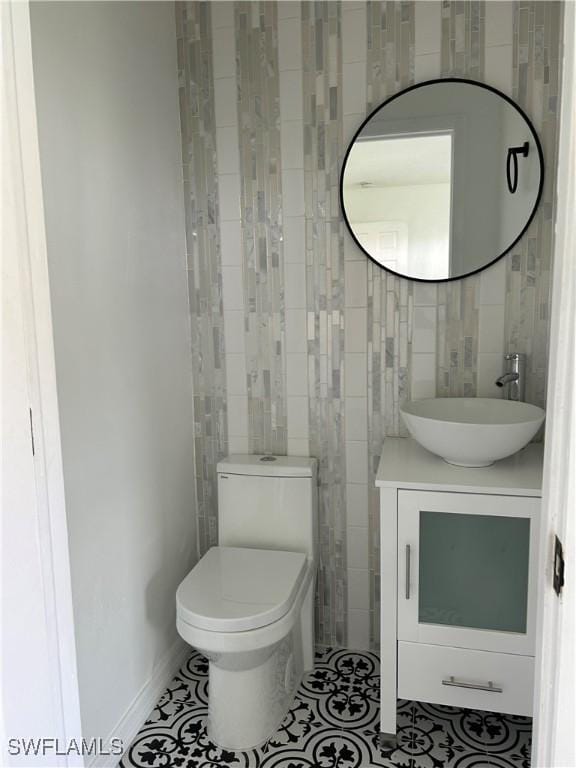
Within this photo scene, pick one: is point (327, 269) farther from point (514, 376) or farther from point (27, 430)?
point (27, 430)

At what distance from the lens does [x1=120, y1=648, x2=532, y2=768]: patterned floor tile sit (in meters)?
1.80

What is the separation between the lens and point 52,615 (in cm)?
94

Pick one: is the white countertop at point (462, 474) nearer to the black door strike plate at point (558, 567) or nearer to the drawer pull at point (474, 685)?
the drawer pull at point (474, 685)

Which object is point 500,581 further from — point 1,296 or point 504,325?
point 1,296

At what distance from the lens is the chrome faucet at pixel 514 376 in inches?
79.6

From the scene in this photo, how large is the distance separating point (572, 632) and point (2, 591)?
750mm

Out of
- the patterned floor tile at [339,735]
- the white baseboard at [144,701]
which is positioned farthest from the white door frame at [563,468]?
the white baseboard at [144,701]

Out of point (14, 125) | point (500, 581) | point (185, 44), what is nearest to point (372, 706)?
point (500, 581)

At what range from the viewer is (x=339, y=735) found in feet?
6.25

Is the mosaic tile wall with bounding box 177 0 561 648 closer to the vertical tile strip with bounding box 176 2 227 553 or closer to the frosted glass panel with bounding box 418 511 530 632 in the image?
the vertical tile strip with bounding box 176 2 227 553

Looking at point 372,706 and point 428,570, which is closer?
point 428,570

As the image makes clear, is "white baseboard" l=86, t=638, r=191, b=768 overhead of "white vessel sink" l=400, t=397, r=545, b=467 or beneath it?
beneath

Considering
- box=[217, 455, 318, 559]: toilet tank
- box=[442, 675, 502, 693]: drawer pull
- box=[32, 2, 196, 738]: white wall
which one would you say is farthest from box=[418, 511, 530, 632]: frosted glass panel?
box=[32, 2, 196, 738]: white wall

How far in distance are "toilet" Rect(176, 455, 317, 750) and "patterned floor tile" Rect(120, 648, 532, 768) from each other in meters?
0.06
